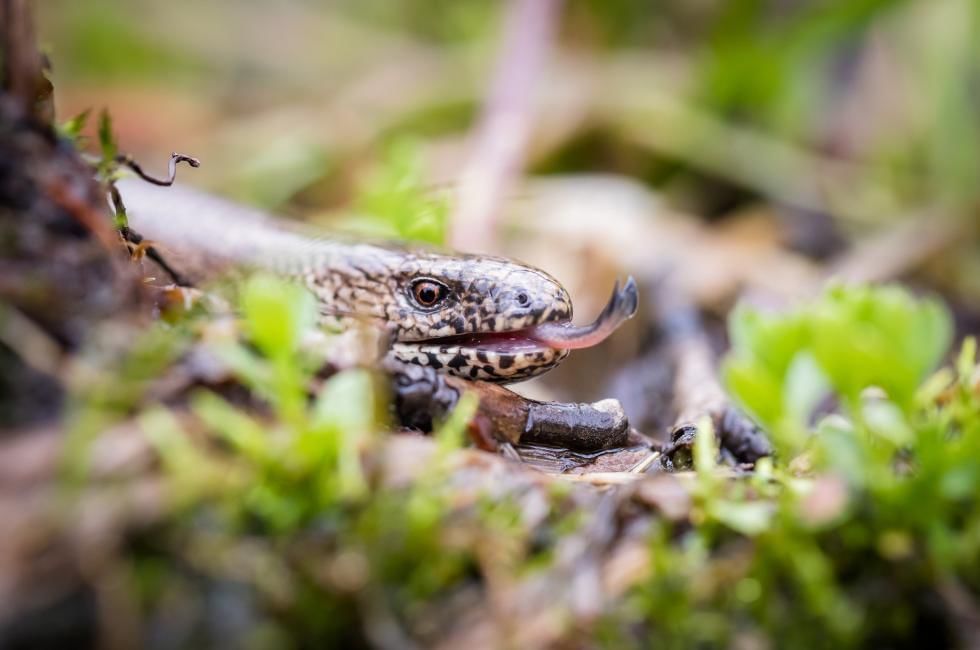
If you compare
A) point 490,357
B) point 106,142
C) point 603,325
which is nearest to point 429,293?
point 490,357

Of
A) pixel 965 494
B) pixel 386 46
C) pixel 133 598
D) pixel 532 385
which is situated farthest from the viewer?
pixel 386 46

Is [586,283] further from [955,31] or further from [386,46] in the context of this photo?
[386,46]

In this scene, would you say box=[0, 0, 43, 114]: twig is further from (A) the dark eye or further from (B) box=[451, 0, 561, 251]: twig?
(B) box=[451, 0, 561, 251]: twig

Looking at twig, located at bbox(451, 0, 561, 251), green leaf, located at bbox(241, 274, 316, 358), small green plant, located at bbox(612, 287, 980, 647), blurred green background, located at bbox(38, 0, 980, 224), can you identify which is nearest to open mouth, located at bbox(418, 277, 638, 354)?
small green plant, located at bbox(612, 287, 980, 647)

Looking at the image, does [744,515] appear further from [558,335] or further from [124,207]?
[124,207]

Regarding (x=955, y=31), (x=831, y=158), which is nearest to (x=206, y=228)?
(x=831, y=158)

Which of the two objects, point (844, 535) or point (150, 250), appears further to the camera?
point (150, 250)
